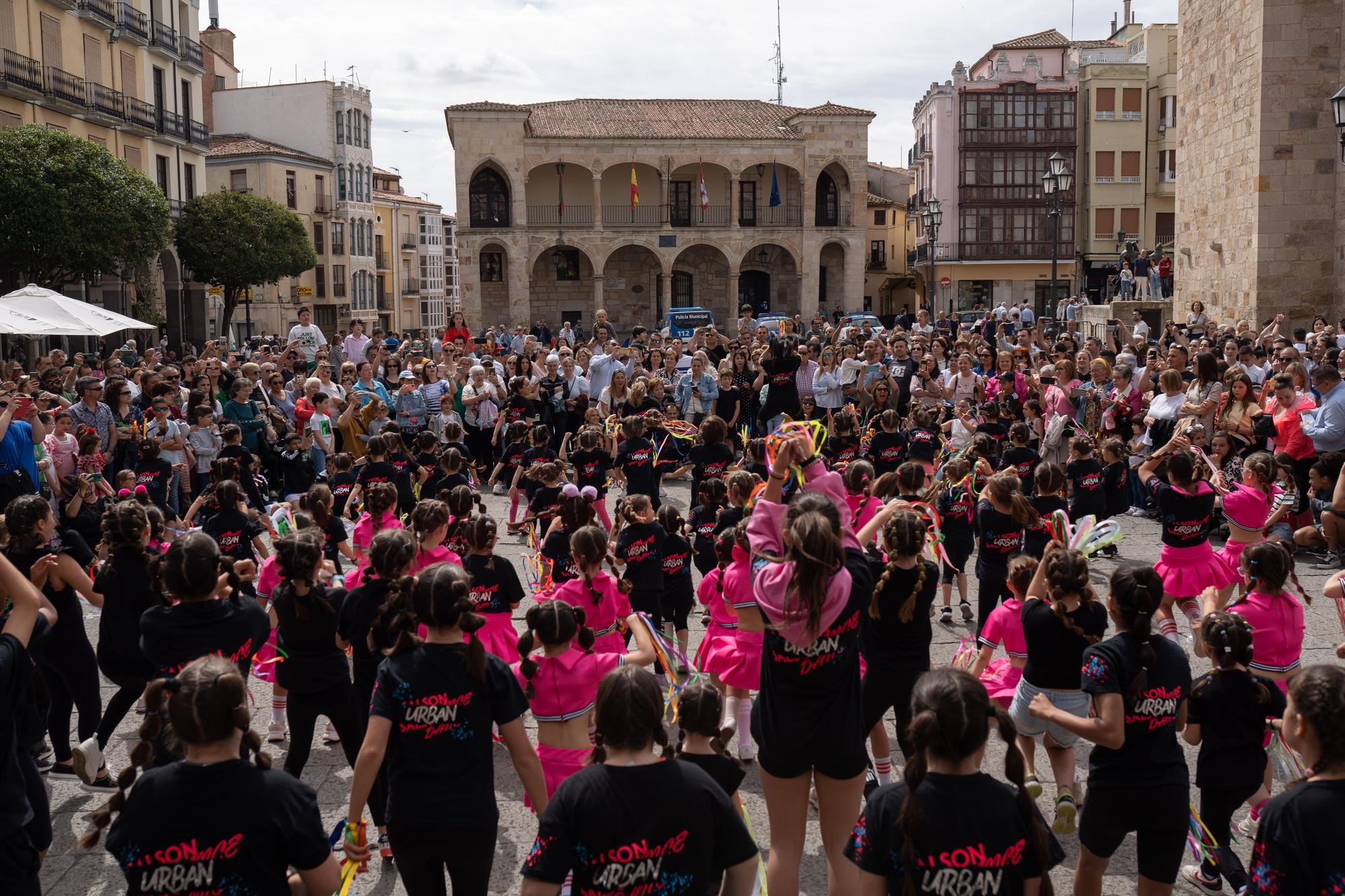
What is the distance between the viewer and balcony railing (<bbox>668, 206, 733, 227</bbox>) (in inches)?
1955

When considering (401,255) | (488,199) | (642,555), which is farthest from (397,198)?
(642,555)

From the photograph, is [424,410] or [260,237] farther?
[260,237]

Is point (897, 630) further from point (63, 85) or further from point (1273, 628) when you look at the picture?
point (63, 85)

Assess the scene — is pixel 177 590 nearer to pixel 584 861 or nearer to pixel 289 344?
pixel 584 861

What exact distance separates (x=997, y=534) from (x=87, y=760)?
537cm

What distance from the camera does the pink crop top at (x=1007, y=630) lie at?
5.86 m

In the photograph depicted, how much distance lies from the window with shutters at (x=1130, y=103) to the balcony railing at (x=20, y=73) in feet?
132

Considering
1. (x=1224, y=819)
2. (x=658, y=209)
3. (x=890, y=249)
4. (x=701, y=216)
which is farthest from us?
(x=890, y=249)

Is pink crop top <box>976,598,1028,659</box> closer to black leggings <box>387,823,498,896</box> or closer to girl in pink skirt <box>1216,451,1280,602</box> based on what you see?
girl in pink skirt <box>1216,451,1280,602</box>

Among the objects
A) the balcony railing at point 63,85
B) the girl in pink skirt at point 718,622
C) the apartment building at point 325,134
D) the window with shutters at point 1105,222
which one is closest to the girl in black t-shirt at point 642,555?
the girl in pink skirt at point 718,622

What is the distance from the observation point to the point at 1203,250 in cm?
2281

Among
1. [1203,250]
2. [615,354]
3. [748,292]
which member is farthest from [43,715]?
[748,292]

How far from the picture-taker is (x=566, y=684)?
4.71 meters

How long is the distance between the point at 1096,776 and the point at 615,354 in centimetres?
1399
